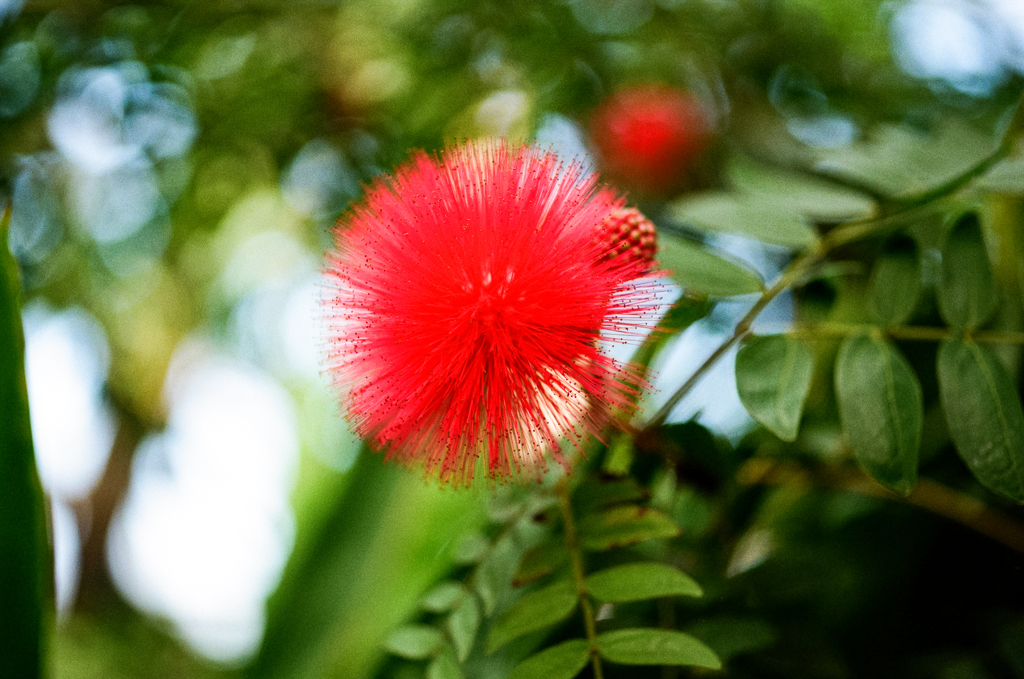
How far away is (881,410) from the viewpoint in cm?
81

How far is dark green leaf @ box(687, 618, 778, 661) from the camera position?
2.92 feet

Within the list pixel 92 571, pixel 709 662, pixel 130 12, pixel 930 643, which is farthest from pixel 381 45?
→ pixel 92 571

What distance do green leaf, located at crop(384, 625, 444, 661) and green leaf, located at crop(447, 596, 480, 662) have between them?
2 cm

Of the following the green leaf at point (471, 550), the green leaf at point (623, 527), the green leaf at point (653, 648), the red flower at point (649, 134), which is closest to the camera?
the green leaf at point (653, 648)

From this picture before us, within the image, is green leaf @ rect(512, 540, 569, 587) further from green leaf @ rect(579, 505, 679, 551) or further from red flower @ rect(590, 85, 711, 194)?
red flower @ rect(590, 85, 711, 194)

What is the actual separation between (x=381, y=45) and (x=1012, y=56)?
5.65ft

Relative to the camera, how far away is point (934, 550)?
1.19m

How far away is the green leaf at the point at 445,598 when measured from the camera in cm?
93

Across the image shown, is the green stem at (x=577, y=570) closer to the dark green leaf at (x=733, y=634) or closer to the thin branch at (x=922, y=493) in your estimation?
Answer: the dark green leaf at (x=733, y=634)

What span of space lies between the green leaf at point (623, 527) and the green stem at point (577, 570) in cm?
2

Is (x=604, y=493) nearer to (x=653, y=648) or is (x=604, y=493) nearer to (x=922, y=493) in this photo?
(x=653, y=648)

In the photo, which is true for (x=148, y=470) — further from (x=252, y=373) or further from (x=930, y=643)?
(x=930, y=643)

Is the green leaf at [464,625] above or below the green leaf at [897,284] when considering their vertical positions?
below

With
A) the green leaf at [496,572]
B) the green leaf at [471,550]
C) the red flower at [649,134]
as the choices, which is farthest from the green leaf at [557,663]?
the red flower at [649,134]
